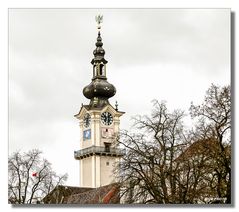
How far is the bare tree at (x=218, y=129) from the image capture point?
2508cm

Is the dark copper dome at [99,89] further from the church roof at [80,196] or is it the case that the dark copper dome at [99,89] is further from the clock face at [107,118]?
the church roof at [80,196]

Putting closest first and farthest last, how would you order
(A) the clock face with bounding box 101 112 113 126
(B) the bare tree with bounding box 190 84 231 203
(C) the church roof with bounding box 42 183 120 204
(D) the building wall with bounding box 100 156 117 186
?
(B) the bare tree with bounding box 190 84 231 203 → (C) the church roof with bounding box 42 183 120 204 → (A) the clock face with bounding box 101 112 113 126 → (D) the building wall with bounding box 100 156 117 186

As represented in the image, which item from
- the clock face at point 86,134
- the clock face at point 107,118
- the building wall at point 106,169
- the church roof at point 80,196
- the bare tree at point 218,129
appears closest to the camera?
the bare tree at point 218,129

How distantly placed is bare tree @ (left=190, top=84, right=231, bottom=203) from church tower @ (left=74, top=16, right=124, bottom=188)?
0.81m

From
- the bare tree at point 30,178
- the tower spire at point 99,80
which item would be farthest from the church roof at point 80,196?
the tower spire at point 99,80

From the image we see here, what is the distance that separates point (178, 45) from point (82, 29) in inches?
37.3

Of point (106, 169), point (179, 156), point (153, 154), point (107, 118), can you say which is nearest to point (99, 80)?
point (107, 118)

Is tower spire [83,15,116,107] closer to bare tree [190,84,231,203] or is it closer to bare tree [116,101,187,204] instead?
bare tree [116,101,187,204]

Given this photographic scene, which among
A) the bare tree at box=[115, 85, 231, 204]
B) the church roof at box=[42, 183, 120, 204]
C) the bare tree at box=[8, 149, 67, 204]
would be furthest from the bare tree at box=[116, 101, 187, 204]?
the bare tree at box=[8, 149, 67, 204]

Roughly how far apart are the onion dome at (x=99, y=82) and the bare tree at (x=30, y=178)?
784 mm

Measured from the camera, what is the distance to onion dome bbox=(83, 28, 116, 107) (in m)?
25.2

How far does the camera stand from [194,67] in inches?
994

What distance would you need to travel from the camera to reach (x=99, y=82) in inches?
991
